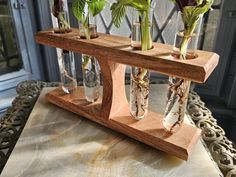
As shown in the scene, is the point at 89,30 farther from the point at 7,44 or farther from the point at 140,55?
the point at 7,44

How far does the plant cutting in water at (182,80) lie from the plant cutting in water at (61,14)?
1.10 ft

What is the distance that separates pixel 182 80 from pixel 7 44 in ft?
3.03

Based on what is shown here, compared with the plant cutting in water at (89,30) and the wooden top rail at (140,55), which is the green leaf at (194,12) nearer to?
the wooden top rail at (140,55)

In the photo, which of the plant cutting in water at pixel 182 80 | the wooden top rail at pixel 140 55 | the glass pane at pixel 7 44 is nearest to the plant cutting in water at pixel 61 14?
the wooden top rail at pixel 140 55

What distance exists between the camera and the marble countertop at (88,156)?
0.54 meters

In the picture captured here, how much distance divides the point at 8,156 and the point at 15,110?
0.22 m

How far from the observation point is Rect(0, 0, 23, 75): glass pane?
1.08m

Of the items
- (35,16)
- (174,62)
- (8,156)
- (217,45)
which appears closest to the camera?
(174,62)

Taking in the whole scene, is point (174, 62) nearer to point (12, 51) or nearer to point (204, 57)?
point (204, 57)

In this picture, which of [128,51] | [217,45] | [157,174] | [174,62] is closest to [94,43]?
[128,51]

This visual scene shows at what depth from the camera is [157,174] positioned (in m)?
0.53

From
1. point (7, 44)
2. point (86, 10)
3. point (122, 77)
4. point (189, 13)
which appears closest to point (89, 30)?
point (86, 10)

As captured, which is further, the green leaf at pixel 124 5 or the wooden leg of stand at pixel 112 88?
the wooden leg of stand at pixel 112 88

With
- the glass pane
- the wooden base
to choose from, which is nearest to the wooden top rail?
the wooden base
